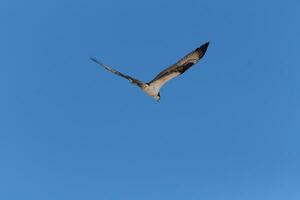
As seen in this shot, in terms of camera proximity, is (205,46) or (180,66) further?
(205,46)

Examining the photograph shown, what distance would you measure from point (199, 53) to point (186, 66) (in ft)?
3.57

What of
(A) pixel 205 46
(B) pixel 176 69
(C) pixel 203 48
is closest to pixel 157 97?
(B) pixel 176 69

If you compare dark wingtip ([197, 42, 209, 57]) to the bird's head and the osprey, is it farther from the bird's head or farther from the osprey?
the bird's head

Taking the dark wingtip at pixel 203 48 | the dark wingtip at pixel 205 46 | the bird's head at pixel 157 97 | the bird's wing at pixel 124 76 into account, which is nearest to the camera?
the bird's wing at pixel 124 76

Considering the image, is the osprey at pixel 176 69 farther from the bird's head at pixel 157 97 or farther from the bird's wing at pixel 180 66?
the bird's head at pixel 157 97

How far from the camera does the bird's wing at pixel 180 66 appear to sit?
81.6 ft

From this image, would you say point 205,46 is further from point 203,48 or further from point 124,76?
point 124,76

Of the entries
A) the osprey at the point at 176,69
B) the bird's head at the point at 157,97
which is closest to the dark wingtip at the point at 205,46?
the osprey at the point at 176,69

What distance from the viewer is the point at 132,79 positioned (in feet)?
75.4

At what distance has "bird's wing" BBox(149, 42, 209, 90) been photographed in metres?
24.9

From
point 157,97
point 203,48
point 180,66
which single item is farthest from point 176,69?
point 157,97

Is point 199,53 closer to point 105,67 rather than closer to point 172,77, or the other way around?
point 172,77

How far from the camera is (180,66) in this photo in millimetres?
24828

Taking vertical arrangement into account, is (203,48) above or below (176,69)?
above
